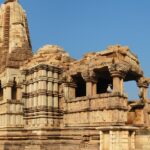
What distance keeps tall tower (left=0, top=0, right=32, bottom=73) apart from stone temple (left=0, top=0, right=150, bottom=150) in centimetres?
7

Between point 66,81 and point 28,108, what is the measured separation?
10.4 ft

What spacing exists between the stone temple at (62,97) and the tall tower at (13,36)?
0.07 meters

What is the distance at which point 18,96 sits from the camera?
73.1ft

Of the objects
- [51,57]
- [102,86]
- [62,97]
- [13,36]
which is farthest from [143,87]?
[13,36]

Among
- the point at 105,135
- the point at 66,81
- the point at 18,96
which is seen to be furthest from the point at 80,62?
the point at 105,135

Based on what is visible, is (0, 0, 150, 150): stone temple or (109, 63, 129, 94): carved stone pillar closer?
(109, 63, 129, 94): carved stone pillar

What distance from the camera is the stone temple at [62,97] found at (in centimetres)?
1731

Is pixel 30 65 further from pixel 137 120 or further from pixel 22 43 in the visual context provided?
pixel 137 120

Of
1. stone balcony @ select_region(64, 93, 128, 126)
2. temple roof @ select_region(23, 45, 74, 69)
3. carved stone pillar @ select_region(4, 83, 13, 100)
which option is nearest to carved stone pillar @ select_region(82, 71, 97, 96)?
stone balcony @ select_region(64, 93, 128, 126)

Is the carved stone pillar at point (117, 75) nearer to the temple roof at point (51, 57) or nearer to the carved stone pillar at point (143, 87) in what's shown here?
the carved stone pillar at point (143, 87)

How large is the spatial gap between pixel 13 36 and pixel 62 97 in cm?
698

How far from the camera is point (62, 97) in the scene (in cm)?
2084

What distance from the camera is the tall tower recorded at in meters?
23.6

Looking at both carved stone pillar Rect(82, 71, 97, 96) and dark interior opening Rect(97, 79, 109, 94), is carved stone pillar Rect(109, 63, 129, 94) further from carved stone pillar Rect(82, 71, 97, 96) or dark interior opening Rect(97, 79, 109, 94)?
dark interior opening Rect(97, 79, 109, 94)
